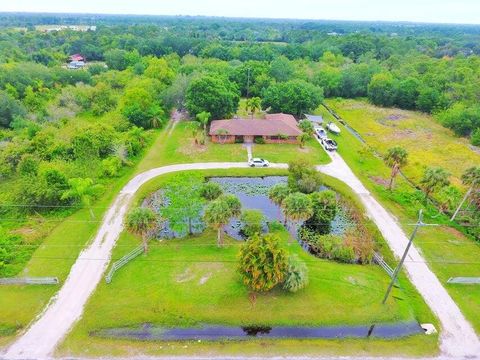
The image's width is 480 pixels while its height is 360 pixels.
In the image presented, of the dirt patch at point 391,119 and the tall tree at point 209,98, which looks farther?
the dirt patch at point 391,119

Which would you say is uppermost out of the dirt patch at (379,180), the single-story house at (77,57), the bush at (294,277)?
the bush at (294,277)

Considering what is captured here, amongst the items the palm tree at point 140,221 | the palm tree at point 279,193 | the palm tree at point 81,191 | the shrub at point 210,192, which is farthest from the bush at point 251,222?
the palm tree at point 81,191

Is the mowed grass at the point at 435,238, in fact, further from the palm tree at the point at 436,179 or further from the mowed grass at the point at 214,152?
the mowed grass at the point at 214,152

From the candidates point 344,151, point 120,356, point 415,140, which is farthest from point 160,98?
point 120,356

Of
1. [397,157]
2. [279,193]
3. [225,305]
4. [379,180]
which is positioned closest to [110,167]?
[279,193]

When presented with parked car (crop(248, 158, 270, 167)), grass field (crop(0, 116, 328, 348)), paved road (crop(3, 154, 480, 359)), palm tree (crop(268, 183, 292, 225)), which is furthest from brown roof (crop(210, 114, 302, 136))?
palm tree (crop(268, 183, 292, 225))

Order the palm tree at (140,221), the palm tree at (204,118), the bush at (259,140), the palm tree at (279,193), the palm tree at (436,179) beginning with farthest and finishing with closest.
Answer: the palm tree at (204,118) → the bush at (259,140) → the palm tree at (436,179) → the palm tree at (279,193) → the palm tree at (140,221)
